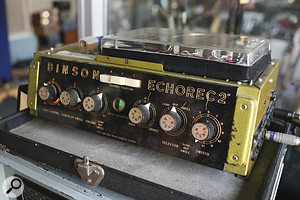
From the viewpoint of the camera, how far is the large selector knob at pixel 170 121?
0.62m

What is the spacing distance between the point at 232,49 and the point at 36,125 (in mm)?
615

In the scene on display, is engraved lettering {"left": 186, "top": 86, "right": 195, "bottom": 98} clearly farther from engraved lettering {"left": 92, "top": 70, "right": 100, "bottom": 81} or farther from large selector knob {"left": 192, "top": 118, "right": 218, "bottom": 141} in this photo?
engraved lettering {"left": 92, "top": 70, "right": 100, "bottom": 81}

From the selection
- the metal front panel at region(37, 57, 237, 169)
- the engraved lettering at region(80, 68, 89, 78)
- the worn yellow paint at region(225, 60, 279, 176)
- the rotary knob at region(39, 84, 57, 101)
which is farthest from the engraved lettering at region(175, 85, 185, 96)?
the rotary knob at region(39, 84, 57, 101)

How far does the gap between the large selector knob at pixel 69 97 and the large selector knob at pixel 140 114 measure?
175 millimetres

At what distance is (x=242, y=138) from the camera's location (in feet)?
1.91

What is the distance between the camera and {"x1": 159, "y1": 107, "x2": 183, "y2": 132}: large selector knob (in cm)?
62

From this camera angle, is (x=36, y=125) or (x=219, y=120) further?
(x=36, y=125)

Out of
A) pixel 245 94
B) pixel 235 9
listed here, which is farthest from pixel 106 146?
pixel 235 9

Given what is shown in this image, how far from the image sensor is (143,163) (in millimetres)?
713

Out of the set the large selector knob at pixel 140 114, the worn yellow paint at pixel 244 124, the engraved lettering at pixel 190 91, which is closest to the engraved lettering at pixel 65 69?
the large selector knob at pixel 140 114

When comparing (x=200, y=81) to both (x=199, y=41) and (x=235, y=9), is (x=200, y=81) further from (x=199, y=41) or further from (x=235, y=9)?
(x=235, y=9)

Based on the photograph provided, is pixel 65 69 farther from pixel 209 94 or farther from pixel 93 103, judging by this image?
pixel 209 94

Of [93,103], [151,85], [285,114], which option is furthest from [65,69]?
[285,114]

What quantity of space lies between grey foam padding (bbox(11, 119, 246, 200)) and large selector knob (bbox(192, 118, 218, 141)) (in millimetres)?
118
